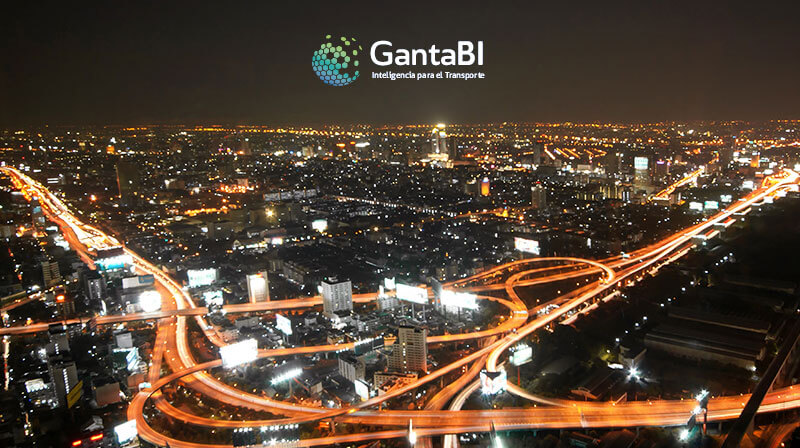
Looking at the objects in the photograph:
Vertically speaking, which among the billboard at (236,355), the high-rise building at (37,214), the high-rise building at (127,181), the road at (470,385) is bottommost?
the road at (470,385)

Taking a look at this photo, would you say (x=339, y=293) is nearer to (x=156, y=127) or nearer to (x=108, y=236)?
(x=108, y=236)

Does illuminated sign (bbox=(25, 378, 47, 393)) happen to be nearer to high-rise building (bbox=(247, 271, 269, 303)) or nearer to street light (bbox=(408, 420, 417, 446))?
high-rise building (bbox=(247, 271, 269, 303))

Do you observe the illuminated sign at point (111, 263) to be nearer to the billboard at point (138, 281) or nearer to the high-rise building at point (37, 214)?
the billboard at point (138, 281)

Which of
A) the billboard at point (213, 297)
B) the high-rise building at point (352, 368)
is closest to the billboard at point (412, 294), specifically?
the high-rise building at point (352, 368)

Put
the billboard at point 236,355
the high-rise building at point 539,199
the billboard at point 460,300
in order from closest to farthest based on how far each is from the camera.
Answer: the billboard at point 236,355
the billboard at point 460,300
the high-rise building at point 539,199

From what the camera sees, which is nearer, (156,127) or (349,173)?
(156,127)

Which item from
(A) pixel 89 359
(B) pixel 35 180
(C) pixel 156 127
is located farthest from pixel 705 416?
(B) pixel 35 180

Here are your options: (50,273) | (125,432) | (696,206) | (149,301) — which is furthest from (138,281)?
(696,206)
